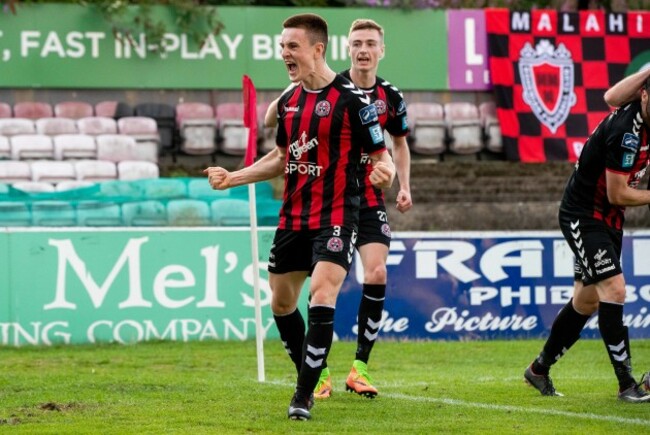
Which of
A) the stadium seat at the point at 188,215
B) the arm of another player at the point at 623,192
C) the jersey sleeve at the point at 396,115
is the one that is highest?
the jersey sleeve at the point at 396,115

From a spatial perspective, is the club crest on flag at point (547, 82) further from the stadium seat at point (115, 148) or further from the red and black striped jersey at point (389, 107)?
the red and black striped jersey at point (389, 107)

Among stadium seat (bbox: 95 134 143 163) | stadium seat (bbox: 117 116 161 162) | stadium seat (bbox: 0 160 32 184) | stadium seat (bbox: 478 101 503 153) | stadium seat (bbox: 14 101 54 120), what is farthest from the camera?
stadium seat (bbox: 478 101 503 153)

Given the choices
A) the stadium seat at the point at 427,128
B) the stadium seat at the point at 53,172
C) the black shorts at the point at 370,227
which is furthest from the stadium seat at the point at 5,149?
the black shorts at the point at 370,227

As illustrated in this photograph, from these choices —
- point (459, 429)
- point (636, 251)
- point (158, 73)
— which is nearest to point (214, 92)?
point (158, 73)

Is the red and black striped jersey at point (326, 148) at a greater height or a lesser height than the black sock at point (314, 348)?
greater

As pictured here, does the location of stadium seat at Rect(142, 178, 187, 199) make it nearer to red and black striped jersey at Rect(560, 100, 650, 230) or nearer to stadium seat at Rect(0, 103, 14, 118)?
stadium seat at Rect(0, 103, 14, 118)

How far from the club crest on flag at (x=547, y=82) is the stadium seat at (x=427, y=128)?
1617mm

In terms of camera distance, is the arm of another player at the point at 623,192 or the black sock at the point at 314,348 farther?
the arm of another player at the point at 623,192

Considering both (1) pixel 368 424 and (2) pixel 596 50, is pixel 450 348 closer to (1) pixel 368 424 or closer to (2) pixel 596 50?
(1) pixel 368 424

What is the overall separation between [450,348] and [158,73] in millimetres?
8668

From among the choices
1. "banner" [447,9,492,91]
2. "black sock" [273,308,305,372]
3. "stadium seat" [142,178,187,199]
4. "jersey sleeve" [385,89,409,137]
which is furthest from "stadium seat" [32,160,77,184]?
"black sock" [273,308,305,372]

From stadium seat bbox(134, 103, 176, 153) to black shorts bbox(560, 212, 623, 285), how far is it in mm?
11913

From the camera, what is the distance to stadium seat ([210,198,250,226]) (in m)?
14.6

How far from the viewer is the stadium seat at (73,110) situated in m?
18.7
